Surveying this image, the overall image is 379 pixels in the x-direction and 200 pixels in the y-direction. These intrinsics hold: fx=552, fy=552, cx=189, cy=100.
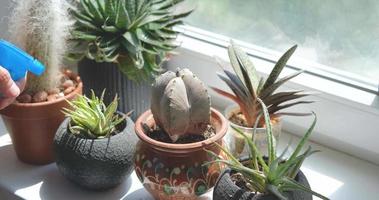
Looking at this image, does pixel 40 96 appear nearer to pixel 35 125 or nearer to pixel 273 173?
pixel 35 125

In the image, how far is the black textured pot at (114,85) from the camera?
93 centimetres

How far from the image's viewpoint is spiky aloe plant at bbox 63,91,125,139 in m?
0.82

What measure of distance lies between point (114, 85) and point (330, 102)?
37 cm

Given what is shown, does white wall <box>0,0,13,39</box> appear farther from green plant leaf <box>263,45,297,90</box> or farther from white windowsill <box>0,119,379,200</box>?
green plant leaf <box>263,45,297,90</box>

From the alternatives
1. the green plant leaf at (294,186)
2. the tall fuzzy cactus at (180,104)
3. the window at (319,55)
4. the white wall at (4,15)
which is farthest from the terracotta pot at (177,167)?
the white wall at (4,15)

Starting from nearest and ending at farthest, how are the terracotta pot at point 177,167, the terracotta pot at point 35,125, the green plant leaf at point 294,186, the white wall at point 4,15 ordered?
the green plant leaf at point 294,186 < the terracotta pot at point 177,167 < the terracotta pot at point 35,125 < the white wall at point 4,15

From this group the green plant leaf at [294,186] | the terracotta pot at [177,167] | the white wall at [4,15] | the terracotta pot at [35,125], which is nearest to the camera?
the green plant leaf at [294,186]

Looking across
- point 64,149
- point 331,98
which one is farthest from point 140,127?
point 331,98

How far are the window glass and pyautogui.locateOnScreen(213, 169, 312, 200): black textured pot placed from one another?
0.35 m

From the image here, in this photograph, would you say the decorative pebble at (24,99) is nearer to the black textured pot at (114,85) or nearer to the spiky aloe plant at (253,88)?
the black textured pot at (114,85)

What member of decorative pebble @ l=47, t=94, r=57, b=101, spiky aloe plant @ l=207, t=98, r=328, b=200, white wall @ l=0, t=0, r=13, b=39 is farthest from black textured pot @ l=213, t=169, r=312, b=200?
white wall @ l=0, t=0, r=13, b=39

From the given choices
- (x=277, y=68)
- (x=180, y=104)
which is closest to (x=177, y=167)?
(x=180, y=104)

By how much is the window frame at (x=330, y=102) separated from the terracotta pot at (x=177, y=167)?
0.22m

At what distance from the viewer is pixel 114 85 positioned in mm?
941
